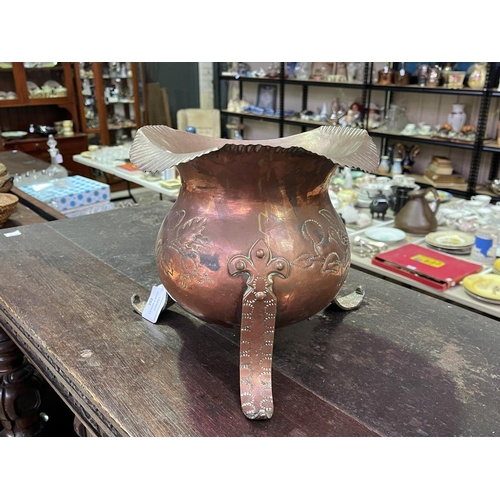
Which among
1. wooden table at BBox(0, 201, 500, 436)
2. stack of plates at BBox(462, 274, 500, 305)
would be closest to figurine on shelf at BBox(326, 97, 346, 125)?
stack of plates at BBox(462, 274, 500, 305)

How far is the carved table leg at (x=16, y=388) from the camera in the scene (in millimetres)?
1202

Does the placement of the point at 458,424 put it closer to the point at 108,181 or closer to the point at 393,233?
the point at 393,233

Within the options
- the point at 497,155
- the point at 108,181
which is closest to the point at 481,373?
the point at 497,155

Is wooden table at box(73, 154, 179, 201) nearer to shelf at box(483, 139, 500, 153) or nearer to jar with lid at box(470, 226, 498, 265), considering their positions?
jar with lid at box(470, 226, 498, 265)

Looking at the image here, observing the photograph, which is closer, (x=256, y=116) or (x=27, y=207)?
(x=27, y=207)

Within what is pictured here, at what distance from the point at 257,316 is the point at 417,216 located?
5.21ft

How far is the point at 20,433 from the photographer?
1.29 metres

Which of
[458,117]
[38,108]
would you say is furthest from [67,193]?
[38,108]

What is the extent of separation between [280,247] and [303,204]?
83mm

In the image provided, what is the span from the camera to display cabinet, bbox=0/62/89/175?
4348 millimetres

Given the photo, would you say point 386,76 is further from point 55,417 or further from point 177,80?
point 55,417

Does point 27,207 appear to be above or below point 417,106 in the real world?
below

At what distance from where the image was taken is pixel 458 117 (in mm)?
Result: 3281

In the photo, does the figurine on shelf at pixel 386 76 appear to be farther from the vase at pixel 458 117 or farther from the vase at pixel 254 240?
the vase at pixel 254 240
